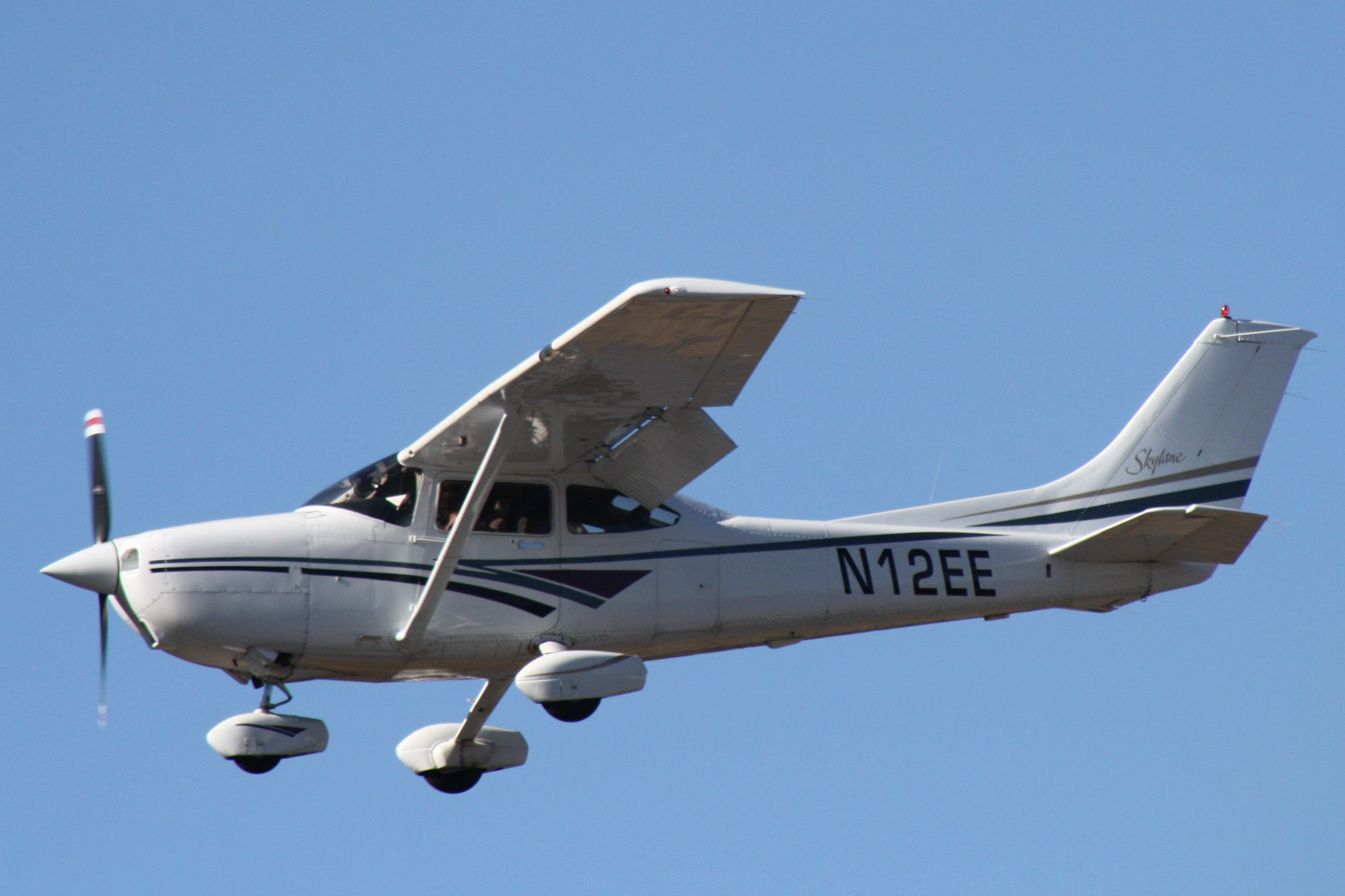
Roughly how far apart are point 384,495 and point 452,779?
9.42ft

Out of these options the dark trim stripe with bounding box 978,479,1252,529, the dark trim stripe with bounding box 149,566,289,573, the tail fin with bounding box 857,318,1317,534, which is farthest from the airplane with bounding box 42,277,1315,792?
the tail fin with bounding box 857,318,1317,534

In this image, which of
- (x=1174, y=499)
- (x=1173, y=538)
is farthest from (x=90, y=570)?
(x=1174, y=499)

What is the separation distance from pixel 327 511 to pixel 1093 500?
261 inches

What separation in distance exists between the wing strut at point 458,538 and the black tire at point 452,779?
6.79 feet

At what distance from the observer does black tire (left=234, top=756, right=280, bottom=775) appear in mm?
12594

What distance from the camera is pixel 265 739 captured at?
41.2ft

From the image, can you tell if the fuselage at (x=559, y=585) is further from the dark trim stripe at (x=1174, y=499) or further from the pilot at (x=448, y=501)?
the dark trim stripe at (x=1174, y=499)

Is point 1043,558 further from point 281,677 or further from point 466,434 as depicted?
point 281,677

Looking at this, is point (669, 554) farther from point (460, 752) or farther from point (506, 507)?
point (460, 752)

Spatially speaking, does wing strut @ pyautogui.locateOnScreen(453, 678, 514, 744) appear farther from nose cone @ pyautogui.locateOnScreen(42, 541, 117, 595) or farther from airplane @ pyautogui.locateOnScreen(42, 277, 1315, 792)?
nose cone @ pyautogui.locateOnScreen(42, 541, 117, 595)

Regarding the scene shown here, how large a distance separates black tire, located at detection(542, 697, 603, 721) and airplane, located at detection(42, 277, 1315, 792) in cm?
2

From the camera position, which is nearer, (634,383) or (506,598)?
(634,383)

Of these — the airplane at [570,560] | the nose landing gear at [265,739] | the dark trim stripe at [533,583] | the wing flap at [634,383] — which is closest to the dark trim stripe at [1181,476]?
the airplane at [570,560]

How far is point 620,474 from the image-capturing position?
13.0 meters
